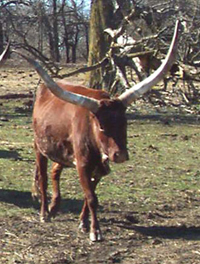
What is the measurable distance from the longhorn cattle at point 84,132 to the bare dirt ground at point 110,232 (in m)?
0.22

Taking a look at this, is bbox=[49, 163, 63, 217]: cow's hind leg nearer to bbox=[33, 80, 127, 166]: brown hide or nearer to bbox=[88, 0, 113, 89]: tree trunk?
bbox=[33, 80, 127, 166]: brown hide

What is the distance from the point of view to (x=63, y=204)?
7988 mm

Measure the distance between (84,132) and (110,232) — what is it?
1.12m

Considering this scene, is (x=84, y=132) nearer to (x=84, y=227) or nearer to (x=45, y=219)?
(x=84, y=227)

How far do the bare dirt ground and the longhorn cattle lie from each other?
0.73ft

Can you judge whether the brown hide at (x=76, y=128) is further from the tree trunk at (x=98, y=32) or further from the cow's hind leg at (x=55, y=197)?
the tree trunk at (x=98, y=32)

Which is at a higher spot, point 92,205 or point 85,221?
point 92,205

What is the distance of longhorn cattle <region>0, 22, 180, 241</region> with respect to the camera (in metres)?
6.05

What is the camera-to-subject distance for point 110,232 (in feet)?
22.5

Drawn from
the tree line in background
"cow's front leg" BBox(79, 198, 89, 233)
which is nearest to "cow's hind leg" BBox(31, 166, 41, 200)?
"cow's front leg" BBox(79, 198, 89, 233)

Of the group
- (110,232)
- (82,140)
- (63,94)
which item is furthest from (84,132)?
(110,232)

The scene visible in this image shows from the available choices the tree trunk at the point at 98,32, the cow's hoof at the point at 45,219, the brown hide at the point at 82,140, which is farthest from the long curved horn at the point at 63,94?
the tree trunk at the point at 98,32

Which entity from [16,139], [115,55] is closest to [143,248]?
[16,139]

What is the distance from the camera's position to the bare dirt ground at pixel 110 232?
20.0 ft
